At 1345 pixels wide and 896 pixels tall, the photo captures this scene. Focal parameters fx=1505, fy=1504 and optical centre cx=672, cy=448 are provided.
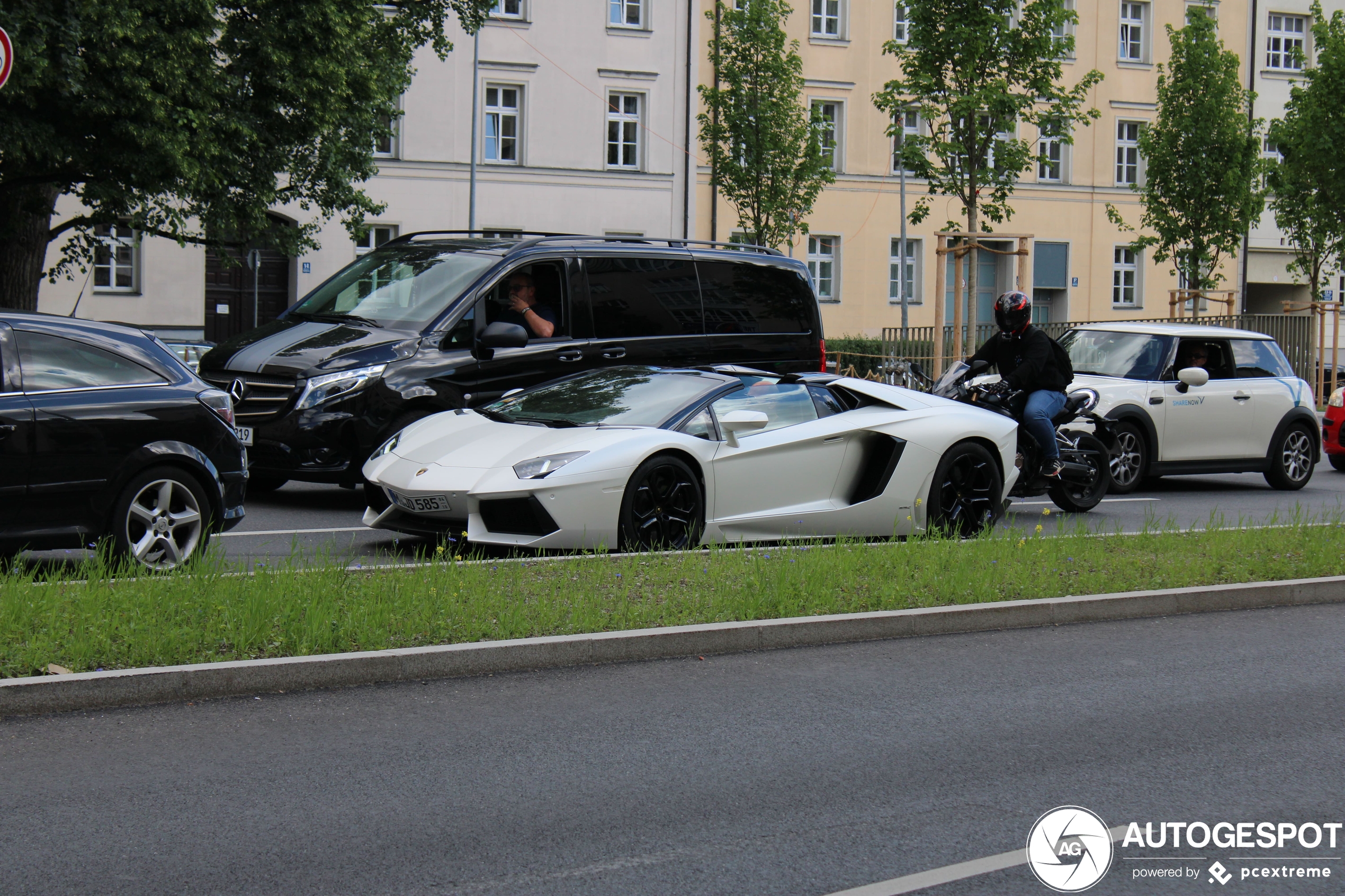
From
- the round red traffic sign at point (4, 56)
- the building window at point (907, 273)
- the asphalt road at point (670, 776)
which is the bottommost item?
the asphalt road at point (670, 776)

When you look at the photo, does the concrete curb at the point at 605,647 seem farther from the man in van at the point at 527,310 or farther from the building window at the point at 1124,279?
the building window at the point at 1124,279

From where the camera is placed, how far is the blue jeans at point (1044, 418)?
1255 centimetres

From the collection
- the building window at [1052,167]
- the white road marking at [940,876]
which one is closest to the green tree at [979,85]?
the building window at [1052,167]

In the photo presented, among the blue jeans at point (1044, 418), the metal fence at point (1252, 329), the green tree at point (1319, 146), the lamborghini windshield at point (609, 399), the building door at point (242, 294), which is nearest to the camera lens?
the lamborghini windshield at point (609, 399)

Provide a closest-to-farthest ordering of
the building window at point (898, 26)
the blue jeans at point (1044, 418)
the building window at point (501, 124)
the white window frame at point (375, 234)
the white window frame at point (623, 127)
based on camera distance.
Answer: the blue jeans at point (1044, 418) < the white window frame at point (375, 234) < the building window at point (501, 124) < the white window frame at point (623, 127) < the building window at point (898, 26)

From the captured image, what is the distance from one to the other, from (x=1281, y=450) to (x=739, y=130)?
22379mm

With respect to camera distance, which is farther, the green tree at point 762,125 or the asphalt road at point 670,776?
the green tree at point 762,125

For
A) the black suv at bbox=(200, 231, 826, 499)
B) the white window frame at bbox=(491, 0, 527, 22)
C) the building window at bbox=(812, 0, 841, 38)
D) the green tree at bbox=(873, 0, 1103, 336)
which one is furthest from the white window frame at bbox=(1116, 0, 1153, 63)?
the black suv at bbox=(200, 231, 826, 499)

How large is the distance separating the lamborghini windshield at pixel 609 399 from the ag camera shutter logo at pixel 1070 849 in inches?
210

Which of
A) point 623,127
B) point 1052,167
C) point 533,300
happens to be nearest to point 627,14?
point 623,127

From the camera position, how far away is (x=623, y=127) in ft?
132

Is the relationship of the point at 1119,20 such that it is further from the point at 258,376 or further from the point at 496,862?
the point at 496,862

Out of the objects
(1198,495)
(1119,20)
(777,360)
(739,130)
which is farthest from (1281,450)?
(1119,20)

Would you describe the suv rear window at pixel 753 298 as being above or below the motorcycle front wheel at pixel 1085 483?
above
